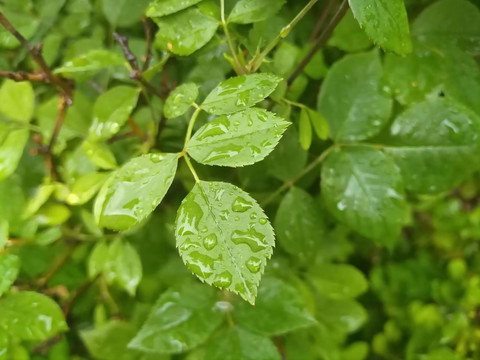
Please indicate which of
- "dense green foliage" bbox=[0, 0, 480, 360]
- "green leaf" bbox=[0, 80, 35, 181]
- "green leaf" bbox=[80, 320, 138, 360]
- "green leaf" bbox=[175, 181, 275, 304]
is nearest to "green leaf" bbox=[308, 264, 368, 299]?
"dense green foliage" bbox=[0, 0, 480, 360]

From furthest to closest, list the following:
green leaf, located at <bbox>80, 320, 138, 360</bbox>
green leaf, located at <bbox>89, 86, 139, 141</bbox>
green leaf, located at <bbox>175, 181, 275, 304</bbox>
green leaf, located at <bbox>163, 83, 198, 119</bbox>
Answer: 1. green leaf, located at <bbox>80, 320, 138, 360</bbox>
2. green leaf, located at <bbox>89, 86, 139, 141</bbox>
3. green leaf, located at <bbox>163, 83, 198, 119</bbox>
4. green leaf, located at <bbox>175, 181, 275, 304</bbox>

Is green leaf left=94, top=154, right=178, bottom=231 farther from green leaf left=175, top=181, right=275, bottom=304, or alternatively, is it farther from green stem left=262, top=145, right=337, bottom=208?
green stem left=262, top=145, right=337, bottom=208

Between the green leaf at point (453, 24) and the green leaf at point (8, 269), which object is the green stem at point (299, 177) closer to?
the green leaf at point (453, 24)

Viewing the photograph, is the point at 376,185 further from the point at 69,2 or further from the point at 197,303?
the point at 69,2

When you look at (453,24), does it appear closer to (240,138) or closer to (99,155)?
(240,138)

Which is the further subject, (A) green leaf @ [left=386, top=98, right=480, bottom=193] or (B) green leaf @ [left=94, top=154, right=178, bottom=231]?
(A) green leaf @ [left=386, top=98, right=480, bottom=193]

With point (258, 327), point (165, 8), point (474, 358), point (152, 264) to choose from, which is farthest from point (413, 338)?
point (165, 8)
